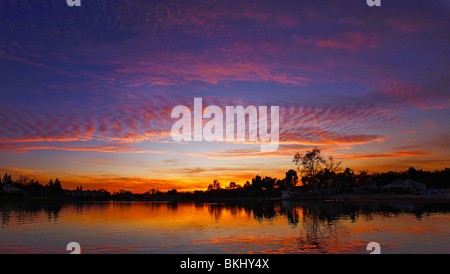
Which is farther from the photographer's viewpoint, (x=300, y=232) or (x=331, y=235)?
(x=300, y=232)

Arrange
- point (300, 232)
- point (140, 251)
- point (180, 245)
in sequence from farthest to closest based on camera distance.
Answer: point (300, 232) < point (180, 245) < point (140, 251)

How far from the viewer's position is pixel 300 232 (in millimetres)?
32875
